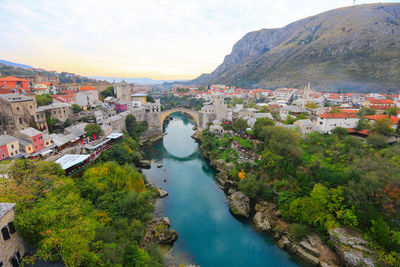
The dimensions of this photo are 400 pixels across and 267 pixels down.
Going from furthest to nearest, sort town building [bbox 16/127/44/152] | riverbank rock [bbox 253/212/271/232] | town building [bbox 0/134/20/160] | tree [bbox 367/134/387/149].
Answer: tree [bbox 367/134/387/149], town building [bbox 16/127/44/152], town building [bbox 0/134/20/160], riverbank rock [bbox 253/212/271/232]

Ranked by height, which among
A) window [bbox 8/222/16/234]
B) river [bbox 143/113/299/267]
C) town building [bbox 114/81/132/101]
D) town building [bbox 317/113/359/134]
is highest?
town building [bbox 114/81/132/101]

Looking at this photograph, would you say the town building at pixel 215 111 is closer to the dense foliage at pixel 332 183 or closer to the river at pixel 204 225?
the river at pixel 204 225

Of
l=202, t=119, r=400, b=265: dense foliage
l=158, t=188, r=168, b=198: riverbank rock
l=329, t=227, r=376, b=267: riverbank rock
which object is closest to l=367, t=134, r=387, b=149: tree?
l=202, t=119, r=400, b=265: dense foliage

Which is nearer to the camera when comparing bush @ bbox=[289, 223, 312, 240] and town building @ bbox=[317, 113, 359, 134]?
bush @ bbox=[289, 223, 312, 240]

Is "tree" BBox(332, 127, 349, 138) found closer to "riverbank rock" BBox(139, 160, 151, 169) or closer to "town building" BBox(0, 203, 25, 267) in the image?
"riverbank rock" BBox(139, 160, 151, 169)

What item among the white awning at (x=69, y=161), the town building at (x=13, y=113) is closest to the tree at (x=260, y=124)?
the white awning at (x=69, y=161)

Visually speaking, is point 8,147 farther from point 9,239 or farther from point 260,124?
point 260,124
